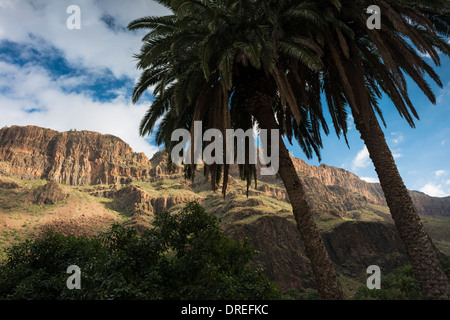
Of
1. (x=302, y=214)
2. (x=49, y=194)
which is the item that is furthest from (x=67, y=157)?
(x=302, y=214)

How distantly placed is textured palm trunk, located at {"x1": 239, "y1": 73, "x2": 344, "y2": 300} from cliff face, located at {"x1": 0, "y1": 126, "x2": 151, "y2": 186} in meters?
138

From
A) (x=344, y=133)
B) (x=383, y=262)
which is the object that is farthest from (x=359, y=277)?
(x=344, y=133)

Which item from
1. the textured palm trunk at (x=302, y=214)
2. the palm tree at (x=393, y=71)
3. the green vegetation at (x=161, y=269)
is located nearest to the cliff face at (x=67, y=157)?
the green vegetation at (x=161, y=269)

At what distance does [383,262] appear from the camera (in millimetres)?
64625

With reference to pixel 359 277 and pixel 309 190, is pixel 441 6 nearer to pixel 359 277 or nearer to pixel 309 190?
pixel 359 277

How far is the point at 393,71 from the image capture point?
19.6 ft

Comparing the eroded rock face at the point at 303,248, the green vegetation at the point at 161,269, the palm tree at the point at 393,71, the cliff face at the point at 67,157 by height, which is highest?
the cliff face at the point at 67,157

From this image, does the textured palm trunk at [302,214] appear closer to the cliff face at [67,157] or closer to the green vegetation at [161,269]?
the green vegetation at [161,269]

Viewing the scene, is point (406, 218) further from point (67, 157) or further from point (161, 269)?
point (67, 157)

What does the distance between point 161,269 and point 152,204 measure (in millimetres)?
101859

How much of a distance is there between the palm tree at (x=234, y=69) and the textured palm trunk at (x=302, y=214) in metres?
0.02

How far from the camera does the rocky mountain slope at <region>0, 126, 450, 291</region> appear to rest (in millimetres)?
64312

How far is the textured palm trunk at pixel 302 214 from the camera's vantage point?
5828 mm
